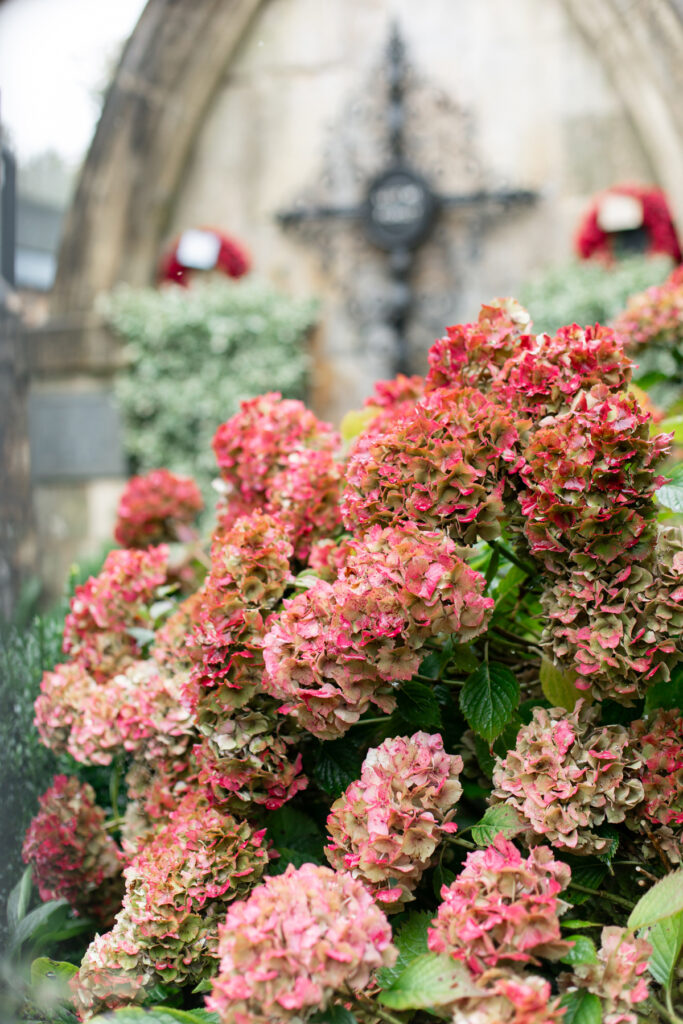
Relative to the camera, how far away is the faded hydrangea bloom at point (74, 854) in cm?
127

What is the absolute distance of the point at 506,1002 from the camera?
2.46 feet

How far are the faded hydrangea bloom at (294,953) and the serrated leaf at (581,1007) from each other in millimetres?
172

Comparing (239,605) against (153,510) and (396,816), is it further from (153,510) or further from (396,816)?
(153,510)

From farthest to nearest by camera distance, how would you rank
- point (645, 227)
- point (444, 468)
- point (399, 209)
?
1. point (399, 209)
2. point (645, 227)
3. point (444, 468)

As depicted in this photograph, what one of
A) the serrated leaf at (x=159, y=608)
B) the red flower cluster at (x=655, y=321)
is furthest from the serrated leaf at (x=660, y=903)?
the red flower cluster at (x=655, y=321)

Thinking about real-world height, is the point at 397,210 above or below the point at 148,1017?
above

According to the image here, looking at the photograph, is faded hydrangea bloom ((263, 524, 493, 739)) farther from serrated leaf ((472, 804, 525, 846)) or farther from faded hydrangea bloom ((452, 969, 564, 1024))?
faded hydrangea bloom ((452, 969, 564, 1024))

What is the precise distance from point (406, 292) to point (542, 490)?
4.66 metres

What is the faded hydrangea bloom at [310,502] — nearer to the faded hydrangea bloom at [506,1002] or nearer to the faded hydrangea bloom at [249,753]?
the faded hydrangea bloom at [249,753]

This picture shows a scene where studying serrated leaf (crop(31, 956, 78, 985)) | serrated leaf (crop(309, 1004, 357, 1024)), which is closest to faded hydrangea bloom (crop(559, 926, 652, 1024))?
serrated leaf (crop(309, 1004, 357, 1024))

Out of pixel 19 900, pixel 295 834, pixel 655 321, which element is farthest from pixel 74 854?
pixel 655 321

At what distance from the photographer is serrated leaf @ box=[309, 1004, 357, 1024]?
0.78 meters

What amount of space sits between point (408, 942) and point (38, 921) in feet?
1.65

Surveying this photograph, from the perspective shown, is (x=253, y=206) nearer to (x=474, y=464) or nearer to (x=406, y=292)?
(x=406, y=292)
